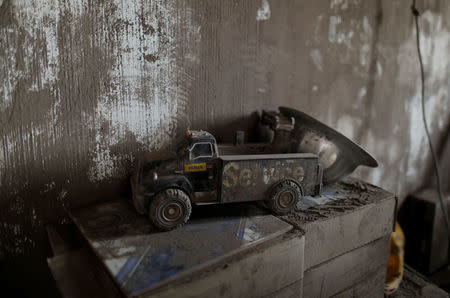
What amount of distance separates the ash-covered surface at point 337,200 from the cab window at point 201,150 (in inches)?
15.4

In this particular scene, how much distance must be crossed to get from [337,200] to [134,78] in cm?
101

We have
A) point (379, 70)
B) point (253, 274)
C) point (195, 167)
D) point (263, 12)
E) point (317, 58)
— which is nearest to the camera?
point (253, 274)

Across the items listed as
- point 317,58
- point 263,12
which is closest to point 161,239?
point 263,12

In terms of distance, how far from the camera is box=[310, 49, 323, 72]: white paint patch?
1.95 m

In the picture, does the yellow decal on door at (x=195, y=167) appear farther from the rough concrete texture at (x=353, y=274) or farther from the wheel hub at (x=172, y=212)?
the rough concrete texture at (x=353, y=274)

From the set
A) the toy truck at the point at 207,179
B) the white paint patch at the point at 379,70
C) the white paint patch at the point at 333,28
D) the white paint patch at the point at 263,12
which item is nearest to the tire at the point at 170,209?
the toy truck at the point at 207,179

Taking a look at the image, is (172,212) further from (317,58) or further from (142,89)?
(317,58)

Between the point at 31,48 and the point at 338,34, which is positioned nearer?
the point at 31,48

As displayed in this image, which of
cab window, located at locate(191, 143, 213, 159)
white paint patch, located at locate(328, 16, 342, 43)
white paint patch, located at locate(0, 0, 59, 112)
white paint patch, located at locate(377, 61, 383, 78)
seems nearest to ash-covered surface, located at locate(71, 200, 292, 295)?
cab window, located at locate(191, 143, 213, 159)

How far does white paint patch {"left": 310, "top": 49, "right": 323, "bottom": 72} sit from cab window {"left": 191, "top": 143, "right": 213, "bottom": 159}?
1.07 metres

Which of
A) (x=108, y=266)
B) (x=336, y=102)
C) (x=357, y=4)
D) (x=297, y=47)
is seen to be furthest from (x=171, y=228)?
(x=357, y=4)

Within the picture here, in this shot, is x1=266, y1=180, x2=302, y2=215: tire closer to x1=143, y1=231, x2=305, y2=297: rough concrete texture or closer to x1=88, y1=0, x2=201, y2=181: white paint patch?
x1=143, y1=231, x2=305, y2=297: rough concrete texture

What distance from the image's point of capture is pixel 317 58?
6.48 ft

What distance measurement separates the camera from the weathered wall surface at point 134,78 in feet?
3.91
